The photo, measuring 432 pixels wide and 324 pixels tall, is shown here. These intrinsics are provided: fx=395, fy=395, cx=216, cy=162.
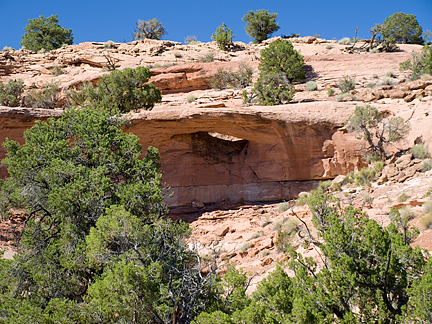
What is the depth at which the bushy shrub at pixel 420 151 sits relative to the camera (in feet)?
43.1

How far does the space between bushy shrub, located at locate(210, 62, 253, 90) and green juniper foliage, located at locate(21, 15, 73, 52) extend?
19047 millimetres

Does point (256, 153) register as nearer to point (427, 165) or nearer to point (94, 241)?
point (427, 165)

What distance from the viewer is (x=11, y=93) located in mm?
22125

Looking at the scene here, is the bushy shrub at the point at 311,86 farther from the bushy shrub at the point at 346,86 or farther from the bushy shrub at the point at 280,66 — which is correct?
the bushy shrub at the point at 346,86

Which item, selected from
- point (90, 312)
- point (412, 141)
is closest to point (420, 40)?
point (412, 141)

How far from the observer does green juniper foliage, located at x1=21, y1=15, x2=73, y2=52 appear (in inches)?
1385

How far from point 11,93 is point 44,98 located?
82.8 inches

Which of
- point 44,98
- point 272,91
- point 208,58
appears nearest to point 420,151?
point 272,91

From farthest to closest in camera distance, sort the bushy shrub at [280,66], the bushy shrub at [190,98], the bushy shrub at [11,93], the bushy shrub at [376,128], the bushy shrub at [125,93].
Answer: the bushy shrub at [190,98] < the bushy shrub at [11,93] < the bushy shrub at [280,66] < the bushy shrub at [125,93] < the bushy shrub at [376,128]

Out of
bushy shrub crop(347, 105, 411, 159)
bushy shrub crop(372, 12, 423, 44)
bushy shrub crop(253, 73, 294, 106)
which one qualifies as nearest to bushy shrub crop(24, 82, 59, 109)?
bushy shrub crop(253, 73, 294, 106)

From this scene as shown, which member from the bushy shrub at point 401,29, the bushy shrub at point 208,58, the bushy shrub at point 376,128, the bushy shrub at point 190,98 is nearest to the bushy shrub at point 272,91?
the bushy shrub at point 190,98

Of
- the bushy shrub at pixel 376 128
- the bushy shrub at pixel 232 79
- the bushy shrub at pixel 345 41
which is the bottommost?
the bushy shrub at pixel 376 128

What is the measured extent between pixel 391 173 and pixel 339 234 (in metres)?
7.99

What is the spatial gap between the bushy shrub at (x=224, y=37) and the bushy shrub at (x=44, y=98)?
12907 mm
